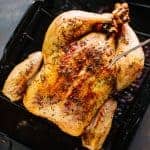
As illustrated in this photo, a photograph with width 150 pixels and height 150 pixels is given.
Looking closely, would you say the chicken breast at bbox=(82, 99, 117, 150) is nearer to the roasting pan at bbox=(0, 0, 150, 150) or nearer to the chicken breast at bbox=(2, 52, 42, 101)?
the roasting pan at bbox=(0, 0, 150, 150)

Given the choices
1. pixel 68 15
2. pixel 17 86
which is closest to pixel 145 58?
pixel 68 15

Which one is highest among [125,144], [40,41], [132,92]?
[40,41]

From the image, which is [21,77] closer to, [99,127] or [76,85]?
[76,85]

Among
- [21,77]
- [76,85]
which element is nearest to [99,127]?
[76,85]

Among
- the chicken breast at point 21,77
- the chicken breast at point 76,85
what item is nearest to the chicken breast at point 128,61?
the chicken breast at point 76,85

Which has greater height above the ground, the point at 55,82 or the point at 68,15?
the point at 68,15

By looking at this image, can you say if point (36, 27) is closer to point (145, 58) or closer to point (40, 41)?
point (40, 41)
